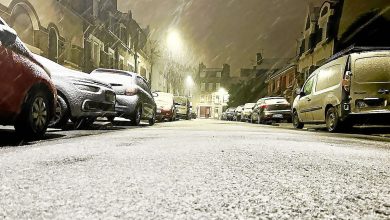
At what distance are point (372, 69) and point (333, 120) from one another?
1.72 metres

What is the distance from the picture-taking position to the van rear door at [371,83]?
10.4m

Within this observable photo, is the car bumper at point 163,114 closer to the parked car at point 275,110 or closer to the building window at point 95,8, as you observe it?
the parked car at point 275,110

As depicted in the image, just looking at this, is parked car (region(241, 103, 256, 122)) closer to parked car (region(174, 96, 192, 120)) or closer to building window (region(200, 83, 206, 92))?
parked car (region(174, 96, 192, 120))

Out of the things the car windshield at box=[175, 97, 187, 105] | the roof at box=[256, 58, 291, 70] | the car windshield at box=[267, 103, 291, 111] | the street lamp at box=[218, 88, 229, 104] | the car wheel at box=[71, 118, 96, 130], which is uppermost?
the roof at box=[256, 58, 291, 70]

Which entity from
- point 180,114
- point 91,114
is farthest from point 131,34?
Answer: point 91,114

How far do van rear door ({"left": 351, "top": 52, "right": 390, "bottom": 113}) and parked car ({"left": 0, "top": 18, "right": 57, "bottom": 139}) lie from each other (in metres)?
7.16

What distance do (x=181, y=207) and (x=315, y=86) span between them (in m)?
11.4

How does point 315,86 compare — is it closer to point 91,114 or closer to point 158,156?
point 91,114

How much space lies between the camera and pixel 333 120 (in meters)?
11.4

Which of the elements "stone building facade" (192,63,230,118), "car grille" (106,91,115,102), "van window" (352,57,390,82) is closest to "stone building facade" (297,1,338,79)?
"van window" (352,57,390,82)

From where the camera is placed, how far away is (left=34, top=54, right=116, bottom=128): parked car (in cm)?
888

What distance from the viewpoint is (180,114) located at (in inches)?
1308

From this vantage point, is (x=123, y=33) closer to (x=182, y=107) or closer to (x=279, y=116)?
(x=182, y=107)

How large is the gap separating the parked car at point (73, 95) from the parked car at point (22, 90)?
1.91 m
